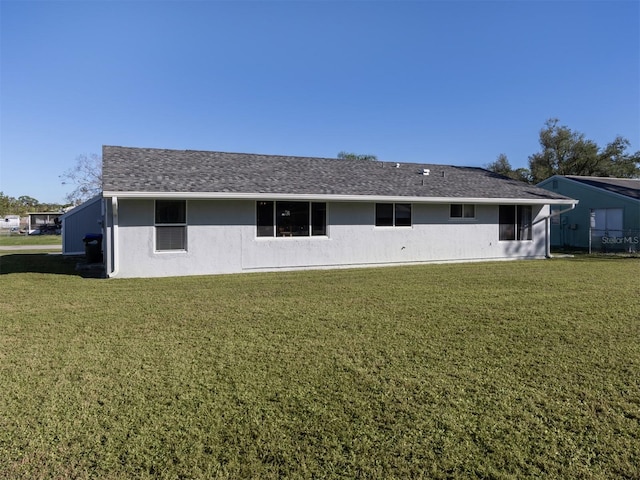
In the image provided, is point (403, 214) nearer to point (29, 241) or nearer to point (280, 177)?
point (280, 177)

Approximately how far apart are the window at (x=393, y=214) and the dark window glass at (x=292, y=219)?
2.59 m

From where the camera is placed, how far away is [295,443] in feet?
9.60

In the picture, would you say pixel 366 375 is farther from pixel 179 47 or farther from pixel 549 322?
pixel 179 47

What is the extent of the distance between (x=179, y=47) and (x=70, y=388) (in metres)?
15.1

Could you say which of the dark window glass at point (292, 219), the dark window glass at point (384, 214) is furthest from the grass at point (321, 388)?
the dark window glass at point (384, 214)

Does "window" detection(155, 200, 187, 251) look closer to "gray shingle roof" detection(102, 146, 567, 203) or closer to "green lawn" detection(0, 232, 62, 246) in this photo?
"gray shingle roof" detection(102, 146, 567, 203)

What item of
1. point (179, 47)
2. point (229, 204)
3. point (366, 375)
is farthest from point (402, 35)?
point (366, 375)

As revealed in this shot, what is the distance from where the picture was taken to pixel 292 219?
12805 mm

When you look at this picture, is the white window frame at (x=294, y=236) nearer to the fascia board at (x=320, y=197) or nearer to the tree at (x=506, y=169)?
the fascia board at (x=320, y=197)

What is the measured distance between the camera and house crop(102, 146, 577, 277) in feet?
36.8

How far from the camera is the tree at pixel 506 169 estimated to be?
4338 centimetres

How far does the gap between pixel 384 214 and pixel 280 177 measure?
3.73m

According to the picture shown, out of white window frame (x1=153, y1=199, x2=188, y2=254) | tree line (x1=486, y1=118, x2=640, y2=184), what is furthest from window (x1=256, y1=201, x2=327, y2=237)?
tree line (x1=486, y1=118, x2=640, y2=184)

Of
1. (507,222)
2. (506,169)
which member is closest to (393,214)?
(507,222)
